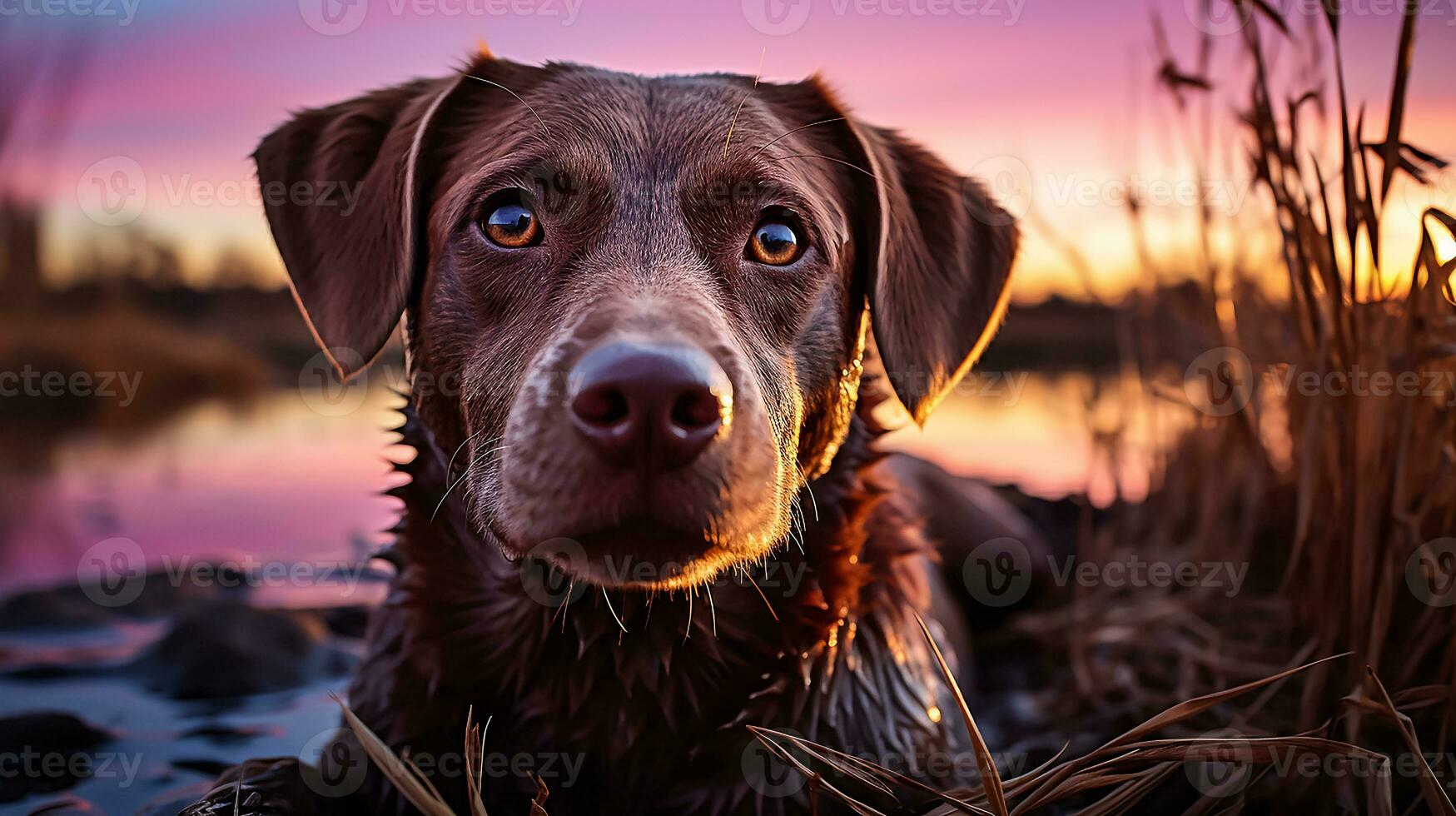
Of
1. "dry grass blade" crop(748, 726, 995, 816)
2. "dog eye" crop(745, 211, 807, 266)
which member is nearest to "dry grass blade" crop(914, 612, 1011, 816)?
"dry grass blade" crop(748, 726, 995, 816)

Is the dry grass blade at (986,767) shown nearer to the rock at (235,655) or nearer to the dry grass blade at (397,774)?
the dry grass blade at (397,774)

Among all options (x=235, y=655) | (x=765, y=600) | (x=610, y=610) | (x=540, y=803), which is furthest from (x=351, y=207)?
(x=235, y=655)

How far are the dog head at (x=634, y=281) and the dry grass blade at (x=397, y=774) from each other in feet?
1.71

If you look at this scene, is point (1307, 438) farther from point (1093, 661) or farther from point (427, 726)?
point (427, 726)

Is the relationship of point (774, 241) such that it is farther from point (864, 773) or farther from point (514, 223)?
point (864, 773)

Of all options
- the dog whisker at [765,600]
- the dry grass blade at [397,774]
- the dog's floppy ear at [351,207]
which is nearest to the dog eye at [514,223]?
the dog's floppy ear at [351,207]

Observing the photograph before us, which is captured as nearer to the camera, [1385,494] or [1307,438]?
[1385,494]

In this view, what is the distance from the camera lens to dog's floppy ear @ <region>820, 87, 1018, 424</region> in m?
2.82

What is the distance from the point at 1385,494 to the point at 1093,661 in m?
1.62

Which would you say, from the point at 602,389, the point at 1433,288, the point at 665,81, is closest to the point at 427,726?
the point at 602,389

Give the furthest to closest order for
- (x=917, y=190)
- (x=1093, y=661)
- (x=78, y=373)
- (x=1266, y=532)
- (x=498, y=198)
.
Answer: (x=78, y=373) < (x=1266, y=532) < (x=1093, y=661) < (x=917, y=190) < (x=498, y=198)

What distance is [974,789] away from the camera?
2.29m

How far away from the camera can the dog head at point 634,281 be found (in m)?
1.97

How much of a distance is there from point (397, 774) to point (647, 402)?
1.02 meters
